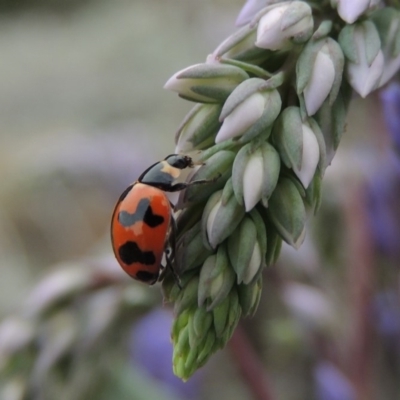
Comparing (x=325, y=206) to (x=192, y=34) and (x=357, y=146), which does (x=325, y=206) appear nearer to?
(x=357, y=146)

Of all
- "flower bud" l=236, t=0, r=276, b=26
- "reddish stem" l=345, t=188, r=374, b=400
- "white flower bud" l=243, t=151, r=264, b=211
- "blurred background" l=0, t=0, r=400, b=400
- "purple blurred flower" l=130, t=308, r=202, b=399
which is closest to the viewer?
"white flower bud" l=243, t=151, r=264, b=211

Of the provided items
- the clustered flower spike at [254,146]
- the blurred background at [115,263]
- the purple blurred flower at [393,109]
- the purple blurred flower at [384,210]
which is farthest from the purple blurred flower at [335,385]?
the clustered flower spike at [254,146]

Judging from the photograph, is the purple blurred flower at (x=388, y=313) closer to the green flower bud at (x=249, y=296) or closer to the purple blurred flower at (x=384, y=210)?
the purple blurred flower at (x=384, y=210)

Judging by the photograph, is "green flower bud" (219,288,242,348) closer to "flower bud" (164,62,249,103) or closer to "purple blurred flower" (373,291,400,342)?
"flower bud" (164,62,249,103)

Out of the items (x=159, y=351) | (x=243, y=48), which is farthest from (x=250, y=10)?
(x=159, y=351)

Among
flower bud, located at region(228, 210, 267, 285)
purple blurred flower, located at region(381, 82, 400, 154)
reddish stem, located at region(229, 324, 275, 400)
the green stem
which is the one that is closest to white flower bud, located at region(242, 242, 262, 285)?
flower bud, located at region(228, 210, 267, 285)

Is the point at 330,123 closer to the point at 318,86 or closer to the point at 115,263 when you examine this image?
the point at 318,86

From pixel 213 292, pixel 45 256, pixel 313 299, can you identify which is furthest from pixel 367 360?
pixel 45 256
